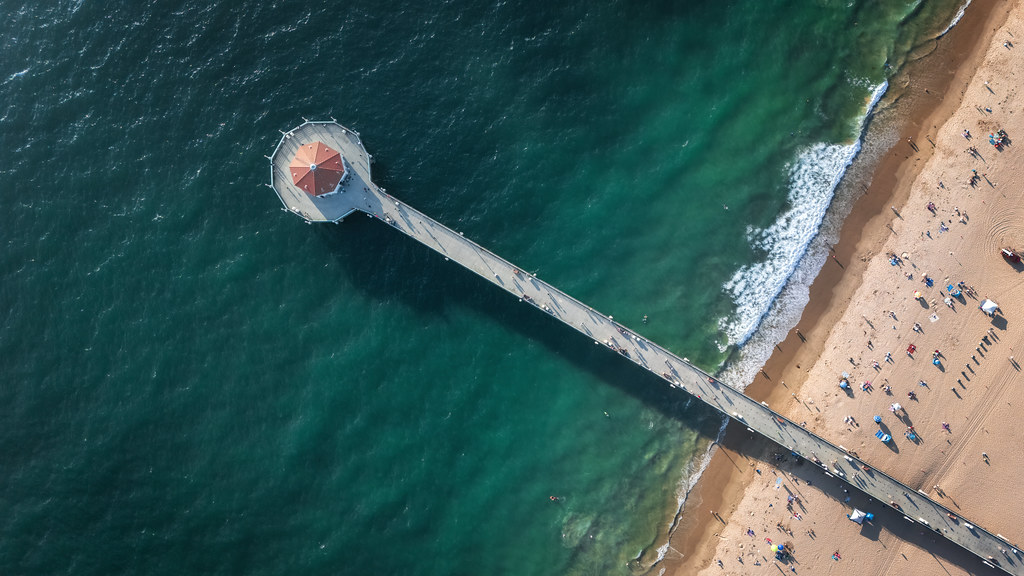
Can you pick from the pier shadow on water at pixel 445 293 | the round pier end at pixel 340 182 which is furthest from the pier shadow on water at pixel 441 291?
the round pier end at pixel 340 182

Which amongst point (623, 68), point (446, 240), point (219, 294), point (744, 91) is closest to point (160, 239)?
point (219, 294)

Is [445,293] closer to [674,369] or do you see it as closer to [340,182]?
[340,182]

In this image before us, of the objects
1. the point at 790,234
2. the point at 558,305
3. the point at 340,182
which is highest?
the point at 790,234

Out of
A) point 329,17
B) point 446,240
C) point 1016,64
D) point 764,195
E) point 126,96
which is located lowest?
point 446,240

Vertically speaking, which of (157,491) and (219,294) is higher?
(219,294)

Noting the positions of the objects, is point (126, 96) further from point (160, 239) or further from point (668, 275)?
point (668, 275)

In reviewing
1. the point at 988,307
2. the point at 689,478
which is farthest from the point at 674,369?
the point at 988,307
